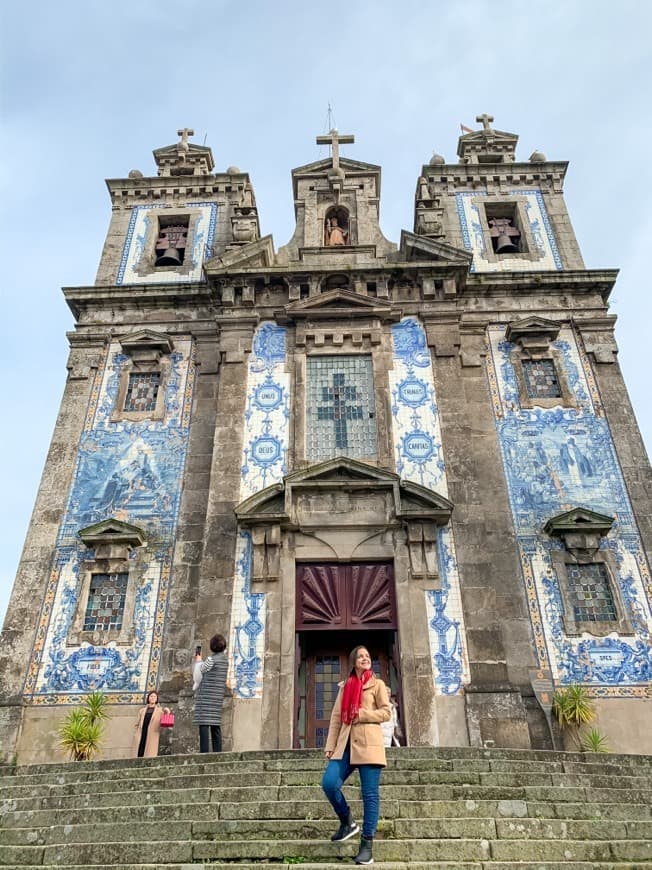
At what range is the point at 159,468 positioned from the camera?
46.0ft

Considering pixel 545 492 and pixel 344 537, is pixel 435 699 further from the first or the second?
pixel 545 492

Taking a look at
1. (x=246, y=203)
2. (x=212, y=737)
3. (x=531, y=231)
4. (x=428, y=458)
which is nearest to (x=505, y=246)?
(x=531, y=231)

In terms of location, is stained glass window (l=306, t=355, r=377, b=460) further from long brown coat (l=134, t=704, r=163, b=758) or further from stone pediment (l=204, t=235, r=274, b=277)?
long brown coat (l=134, t=704, r=163, b=758)

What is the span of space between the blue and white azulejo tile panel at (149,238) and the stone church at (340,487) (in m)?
0.09

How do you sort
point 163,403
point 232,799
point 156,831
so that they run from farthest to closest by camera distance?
1. point 163,403
2. point 232,799
3. point 156,831

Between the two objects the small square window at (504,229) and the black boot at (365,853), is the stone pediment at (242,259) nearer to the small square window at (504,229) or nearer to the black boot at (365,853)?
the small square window at (504,229)

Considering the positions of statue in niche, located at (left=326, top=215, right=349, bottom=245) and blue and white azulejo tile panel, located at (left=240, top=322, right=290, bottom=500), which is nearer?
blue and white azulejo tile panel, located at (left=240, top=322, right=290, bottom=500)

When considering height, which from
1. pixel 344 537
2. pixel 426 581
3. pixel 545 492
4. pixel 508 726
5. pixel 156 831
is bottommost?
pixel 156 831

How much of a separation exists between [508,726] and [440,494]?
3930 mm

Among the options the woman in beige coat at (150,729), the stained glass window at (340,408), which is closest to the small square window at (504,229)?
the stained glass window at (340,408)

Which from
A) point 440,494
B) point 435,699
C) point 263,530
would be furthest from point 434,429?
point 435,699

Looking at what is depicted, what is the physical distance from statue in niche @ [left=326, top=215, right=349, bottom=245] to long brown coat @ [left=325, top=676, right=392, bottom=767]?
12825mm

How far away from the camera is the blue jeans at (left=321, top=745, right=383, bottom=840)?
17.5 ft

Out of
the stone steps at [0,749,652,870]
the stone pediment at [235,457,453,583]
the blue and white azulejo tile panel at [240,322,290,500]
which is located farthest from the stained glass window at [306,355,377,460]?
the stone steps at [0,749,652,870]
